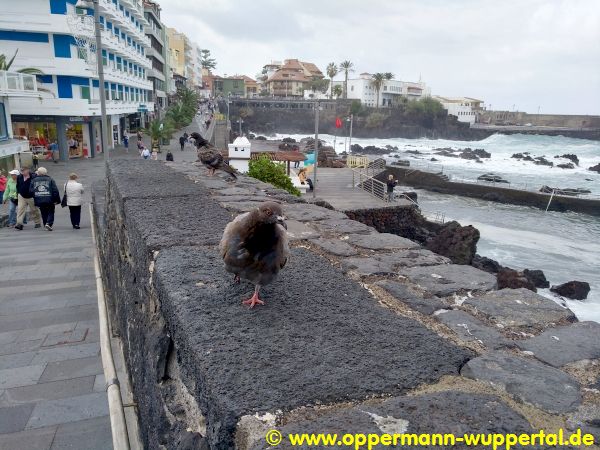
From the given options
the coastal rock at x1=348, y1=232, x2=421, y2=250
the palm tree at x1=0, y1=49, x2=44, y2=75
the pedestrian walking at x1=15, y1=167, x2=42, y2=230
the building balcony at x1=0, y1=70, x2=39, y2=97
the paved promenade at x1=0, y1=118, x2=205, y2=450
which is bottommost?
the paved promenade at x1=0, y1=118, x2=205, y2=450

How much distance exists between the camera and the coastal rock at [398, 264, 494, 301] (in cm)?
264

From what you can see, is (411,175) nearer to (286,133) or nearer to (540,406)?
(540,406)

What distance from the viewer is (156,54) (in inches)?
2256

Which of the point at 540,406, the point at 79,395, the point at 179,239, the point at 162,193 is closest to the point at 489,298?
the point at 540,406

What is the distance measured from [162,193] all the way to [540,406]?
3.80 meters

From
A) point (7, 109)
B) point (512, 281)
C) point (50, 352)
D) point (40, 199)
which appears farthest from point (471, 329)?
point (7, 109)

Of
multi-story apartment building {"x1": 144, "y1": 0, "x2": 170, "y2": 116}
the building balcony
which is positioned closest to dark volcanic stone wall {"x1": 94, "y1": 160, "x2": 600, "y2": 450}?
the building balcony

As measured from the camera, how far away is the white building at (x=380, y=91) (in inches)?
4161

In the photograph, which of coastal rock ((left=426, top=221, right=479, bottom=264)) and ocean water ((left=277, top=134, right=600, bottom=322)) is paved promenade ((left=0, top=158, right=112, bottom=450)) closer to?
ocean water ((left=277, top=134, right=600, bottom=322))

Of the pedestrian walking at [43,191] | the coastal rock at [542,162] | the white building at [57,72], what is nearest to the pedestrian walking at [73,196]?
the pedestrian walking at [43,191]

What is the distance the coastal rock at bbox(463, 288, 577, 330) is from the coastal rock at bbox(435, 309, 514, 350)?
0.45 ft

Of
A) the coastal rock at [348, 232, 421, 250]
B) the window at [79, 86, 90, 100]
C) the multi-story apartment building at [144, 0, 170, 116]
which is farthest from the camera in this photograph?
the multi-story apartment building at [144, 0, 170, 116]

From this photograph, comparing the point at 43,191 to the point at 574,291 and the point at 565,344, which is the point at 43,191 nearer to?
the point at 565,344

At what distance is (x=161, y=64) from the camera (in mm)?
64312
